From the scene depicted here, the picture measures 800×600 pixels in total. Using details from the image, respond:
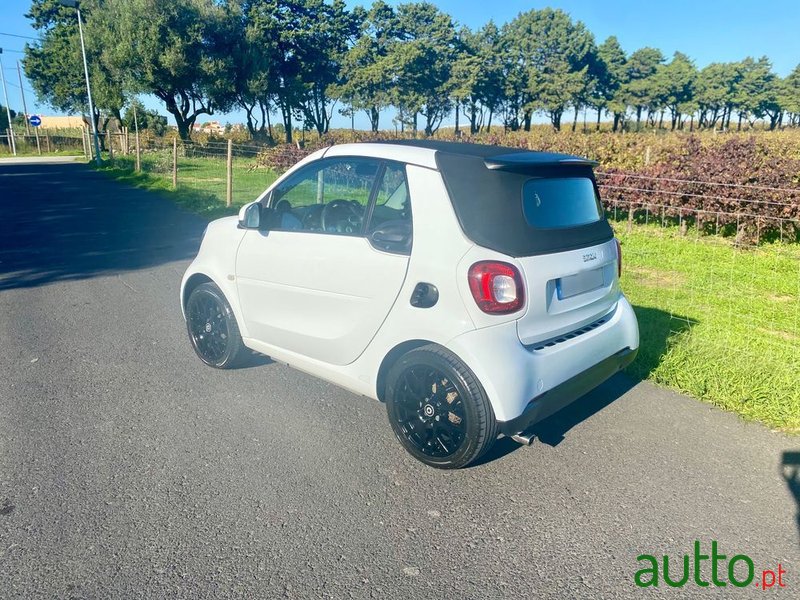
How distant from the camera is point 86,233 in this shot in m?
10.6

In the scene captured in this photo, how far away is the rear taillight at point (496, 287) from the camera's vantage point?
2.87 metres

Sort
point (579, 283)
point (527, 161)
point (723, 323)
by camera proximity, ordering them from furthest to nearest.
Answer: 1. point (723, 323)
2. point (579, 283)
3. point (527, 161)

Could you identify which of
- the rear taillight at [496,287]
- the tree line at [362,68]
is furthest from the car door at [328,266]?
the tree line at [362,68]

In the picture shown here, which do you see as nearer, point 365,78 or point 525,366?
point 525,366

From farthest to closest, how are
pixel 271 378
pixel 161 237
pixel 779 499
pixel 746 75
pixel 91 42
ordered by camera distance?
pixel 746 75 < pixel 91 42 < pixel 161 237 < pixel 271 378 < pixel 779 499

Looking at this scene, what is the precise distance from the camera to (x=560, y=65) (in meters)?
64.4

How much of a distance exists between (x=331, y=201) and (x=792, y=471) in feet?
10.5

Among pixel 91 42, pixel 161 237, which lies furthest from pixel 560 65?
pixel 161 237

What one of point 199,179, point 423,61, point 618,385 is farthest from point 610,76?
Result: point 618,385

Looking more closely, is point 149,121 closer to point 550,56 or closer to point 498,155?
point 550,56

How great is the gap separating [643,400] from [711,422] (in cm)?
44

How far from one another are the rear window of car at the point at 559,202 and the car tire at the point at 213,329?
2338mm

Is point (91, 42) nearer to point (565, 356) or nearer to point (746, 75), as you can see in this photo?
point (565, 356)

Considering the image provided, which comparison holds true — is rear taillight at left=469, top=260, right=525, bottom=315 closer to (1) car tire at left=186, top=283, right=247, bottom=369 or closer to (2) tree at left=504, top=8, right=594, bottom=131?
(1) car tire at left=186, top=283, right=247, bottom=369
